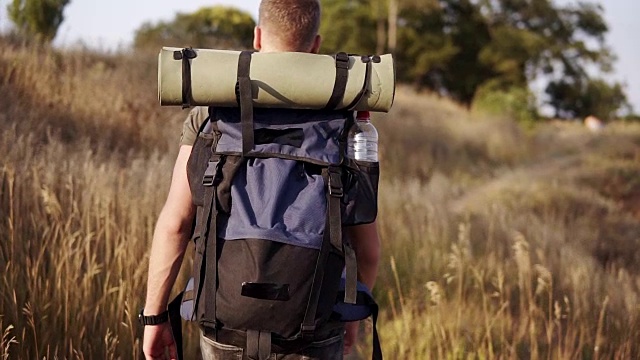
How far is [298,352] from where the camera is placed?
1.96 m

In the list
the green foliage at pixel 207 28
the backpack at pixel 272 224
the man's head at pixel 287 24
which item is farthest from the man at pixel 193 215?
the green foliage at pixel 207 28

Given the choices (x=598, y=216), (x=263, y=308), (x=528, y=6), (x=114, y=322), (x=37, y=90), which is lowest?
(x=598, y=216)

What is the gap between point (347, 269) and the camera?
6.22 feet

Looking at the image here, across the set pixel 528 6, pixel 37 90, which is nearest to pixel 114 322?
pixel 37 90

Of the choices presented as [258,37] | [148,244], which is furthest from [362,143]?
[148,244]

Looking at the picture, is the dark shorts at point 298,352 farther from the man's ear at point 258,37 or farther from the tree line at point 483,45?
the tree line at point 483,45

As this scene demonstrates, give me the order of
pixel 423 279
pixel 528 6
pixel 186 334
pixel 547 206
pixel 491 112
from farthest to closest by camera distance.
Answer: pixel 528 6 < pixel 491 112 < pixel 547 206 < pixel 423 279 < pixel 186 334

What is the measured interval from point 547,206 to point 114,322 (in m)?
8.29

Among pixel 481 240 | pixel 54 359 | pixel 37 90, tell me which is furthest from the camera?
pixel 37 90

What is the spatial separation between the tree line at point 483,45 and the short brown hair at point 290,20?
27154 mm

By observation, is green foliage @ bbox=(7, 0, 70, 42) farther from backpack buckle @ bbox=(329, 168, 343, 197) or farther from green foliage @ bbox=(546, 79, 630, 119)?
green foliage @ bbox=(546, 79, 630, 119)

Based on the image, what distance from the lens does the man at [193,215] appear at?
1.98m

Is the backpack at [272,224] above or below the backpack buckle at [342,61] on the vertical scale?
below

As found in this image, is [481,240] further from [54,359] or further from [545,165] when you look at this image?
[545,165]
